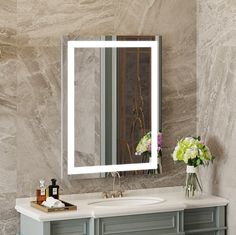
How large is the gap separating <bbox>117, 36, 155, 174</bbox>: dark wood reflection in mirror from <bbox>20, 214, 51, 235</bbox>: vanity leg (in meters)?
0.75

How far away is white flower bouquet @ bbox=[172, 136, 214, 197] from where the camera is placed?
4473 millimetres

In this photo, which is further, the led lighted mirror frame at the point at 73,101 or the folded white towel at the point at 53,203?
the led lighted mirror frame at the point at 73,101

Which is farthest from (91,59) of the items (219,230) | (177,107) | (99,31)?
(219,230)

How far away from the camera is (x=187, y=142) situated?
4516 millimetres

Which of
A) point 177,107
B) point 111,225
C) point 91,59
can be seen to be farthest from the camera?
point 177,107

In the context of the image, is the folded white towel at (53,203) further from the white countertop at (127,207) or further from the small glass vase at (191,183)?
the small glass vase at (191,183)

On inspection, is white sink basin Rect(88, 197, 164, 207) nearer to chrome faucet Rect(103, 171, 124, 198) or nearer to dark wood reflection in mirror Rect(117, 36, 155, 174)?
chrome faucet Rect(103, 171, 124, 198)

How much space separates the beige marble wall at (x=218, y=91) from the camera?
14.6 feet

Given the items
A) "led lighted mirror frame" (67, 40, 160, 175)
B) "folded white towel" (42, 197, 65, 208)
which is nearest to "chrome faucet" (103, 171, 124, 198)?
"led lighted mirror frame" (67, 40, 160, 175)

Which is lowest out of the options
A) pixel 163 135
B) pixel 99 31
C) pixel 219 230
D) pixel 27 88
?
pixel 219 230

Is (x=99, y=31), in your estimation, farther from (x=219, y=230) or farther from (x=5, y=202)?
(x=219, y=230)

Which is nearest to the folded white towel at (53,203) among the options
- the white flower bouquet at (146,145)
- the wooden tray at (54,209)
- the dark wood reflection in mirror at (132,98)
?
the wooden tray at (54,209)

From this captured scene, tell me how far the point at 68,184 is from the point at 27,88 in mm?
675

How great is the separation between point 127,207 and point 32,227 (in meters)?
0.58
